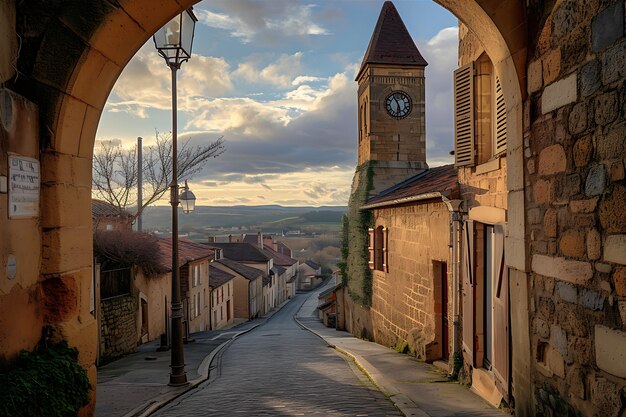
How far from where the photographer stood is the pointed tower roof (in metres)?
20.3

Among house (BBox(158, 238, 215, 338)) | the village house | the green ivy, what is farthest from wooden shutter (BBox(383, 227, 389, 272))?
the green ivy

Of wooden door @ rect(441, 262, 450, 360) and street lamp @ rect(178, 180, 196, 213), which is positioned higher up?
street lamp @ rect(178, 180, 196, 213)

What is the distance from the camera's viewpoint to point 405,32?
21422mm

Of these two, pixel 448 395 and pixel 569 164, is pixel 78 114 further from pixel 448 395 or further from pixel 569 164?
pixel 448 395

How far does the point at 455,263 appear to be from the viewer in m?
8.27

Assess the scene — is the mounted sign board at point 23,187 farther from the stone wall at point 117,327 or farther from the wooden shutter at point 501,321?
the stone wall at point 117,327

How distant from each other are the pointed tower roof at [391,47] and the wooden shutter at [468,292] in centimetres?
1408

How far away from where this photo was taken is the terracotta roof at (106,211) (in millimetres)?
19170

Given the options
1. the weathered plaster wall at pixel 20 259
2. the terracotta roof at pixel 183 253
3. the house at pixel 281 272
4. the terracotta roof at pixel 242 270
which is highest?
the weathered plaster wall at pixel 20 259

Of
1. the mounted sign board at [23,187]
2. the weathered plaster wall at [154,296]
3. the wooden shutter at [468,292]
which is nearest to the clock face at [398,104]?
the weathered plaster wall at [154,296]

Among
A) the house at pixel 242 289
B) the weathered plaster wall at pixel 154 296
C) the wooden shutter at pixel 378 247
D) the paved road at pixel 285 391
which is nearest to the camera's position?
the paved road at pixel 285 391

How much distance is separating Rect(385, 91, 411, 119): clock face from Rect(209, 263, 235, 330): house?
13668 millimetres

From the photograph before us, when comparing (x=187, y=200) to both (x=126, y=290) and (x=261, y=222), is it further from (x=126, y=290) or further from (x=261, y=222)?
(x=261, y=222)

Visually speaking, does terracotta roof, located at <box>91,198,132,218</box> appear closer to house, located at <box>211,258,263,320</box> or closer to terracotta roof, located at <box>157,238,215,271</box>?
terracotta roof, located at <box>157,238,215,271</box>
